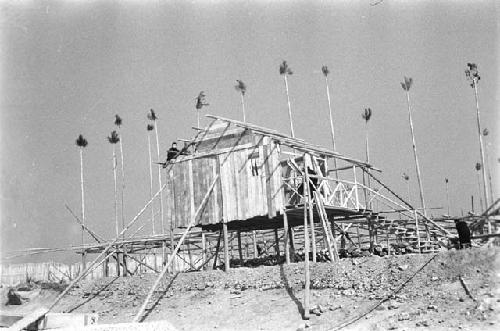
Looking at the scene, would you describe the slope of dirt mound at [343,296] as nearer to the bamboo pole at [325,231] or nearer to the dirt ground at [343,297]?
the dirt ground at [343,297]

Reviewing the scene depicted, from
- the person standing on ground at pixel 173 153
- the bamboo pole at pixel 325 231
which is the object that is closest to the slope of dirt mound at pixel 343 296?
the bamboo pole at pixel 325 231

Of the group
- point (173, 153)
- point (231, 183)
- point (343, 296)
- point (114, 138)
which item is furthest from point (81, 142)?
point (343, 296)

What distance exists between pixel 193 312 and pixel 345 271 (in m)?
5.34

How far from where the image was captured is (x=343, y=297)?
20297 millimetres

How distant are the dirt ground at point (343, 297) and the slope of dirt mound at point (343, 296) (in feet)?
0.09

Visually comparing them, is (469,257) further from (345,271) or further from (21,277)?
(21,277)

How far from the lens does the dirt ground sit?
57.9 feet

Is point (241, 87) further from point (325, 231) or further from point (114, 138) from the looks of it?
point (325, 231)

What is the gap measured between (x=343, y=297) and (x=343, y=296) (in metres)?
0.07

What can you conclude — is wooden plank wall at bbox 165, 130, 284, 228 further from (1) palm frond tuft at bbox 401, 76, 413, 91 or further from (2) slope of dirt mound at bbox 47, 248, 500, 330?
(1) palm frond tuft at bbox 401, 76, 413, 91

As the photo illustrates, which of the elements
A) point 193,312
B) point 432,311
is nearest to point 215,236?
point 193,312

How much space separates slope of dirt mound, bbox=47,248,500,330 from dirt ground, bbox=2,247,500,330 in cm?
3

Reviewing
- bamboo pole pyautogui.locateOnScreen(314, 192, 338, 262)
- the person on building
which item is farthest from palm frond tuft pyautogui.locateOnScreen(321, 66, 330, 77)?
the person on building

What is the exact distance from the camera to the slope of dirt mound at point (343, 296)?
17.6 meters
